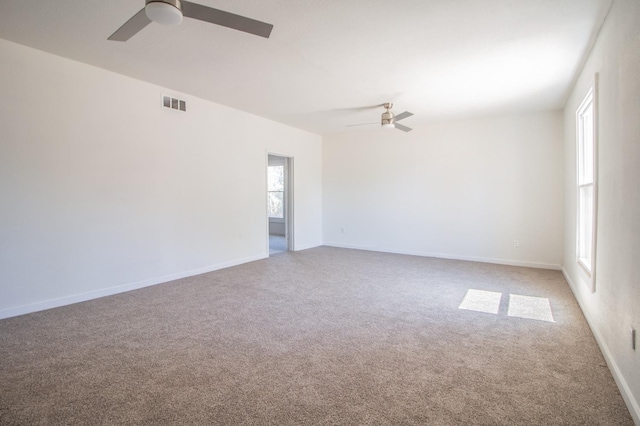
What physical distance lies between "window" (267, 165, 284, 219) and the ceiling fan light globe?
24.2 feet

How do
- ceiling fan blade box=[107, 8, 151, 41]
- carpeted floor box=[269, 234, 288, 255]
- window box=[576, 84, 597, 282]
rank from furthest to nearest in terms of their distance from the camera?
1. carpeted floor box=[269, 234, 288, 255]
2. window box=[576, 84, 597, 282]
3. ceiling fan blade box=[107, 8, 151, 41]

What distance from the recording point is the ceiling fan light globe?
185 cm

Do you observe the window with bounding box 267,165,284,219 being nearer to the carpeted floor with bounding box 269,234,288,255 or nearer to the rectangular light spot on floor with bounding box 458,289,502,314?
the carpeted floor with bounding box 269,234,288,255

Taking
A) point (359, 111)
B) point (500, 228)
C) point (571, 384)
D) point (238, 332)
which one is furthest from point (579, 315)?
point (359, 111)

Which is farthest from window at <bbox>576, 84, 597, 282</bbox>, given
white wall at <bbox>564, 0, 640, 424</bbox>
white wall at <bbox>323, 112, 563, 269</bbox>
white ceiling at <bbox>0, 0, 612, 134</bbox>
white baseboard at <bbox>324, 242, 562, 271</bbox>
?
white baseboard at <bbox>324, 242, 562, 271</bbox>

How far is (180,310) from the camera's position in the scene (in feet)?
11.2

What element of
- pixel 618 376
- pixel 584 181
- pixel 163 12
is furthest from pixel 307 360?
pixel 584 181

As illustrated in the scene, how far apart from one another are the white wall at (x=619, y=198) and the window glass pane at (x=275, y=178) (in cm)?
744

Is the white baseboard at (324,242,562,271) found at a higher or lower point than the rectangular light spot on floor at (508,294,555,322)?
higher

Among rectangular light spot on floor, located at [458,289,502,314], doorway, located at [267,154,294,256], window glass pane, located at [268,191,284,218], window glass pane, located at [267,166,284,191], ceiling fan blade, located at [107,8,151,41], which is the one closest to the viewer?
ceiling fan blade, located at [107,8,151,41]

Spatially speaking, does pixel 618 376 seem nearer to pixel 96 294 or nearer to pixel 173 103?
pixel 96 294

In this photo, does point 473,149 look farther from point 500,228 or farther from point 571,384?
point 571,384

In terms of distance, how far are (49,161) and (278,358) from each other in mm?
3209

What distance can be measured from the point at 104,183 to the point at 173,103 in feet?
4.79
